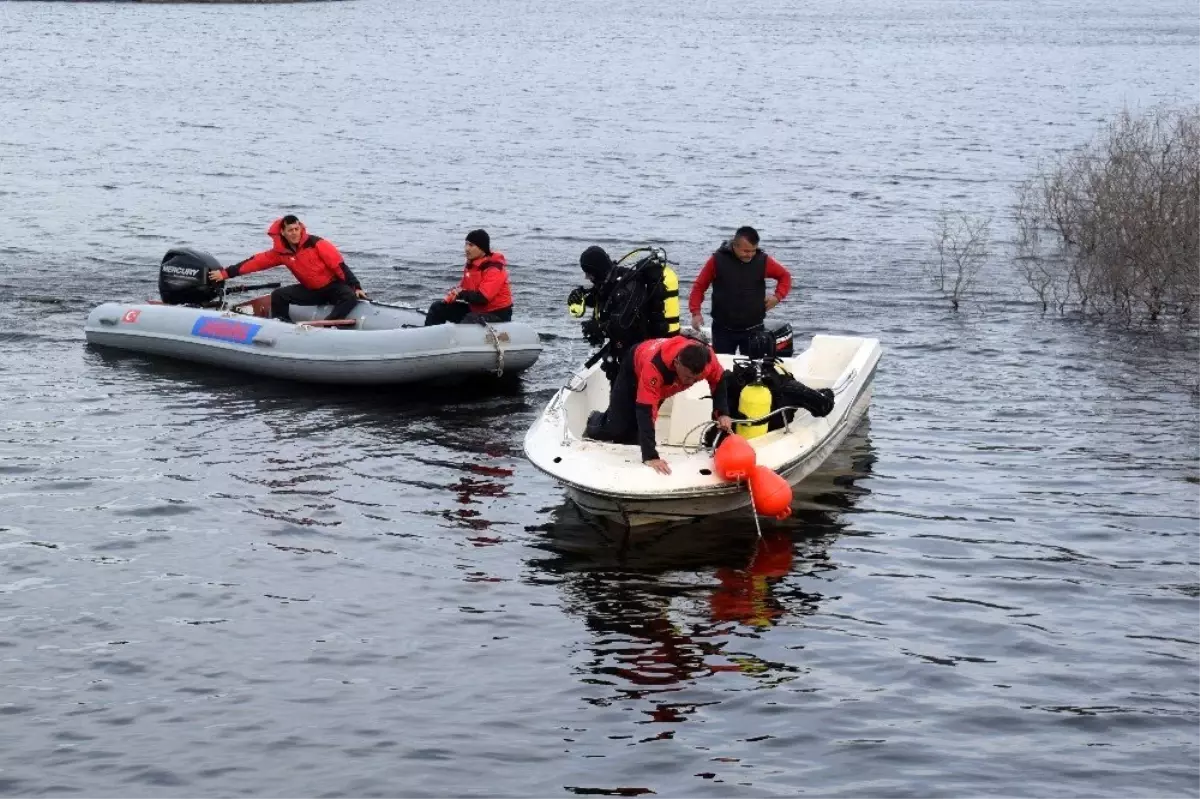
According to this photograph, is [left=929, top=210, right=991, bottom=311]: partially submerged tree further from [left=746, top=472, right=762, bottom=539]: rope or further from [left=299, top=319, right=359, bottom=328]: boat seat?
[left=746, top=472, right=762, bottom=539]: rope

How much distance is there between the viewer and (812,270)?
77.7 ft

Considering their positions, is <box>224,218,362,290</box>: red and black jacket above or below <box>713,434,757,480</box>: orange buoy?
above

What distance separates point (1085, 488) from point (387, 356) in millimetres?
6673

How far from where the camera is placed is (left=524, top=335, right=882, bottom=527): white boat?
1174 cm

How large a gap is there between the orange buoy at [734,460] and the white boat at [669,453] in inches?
3.2

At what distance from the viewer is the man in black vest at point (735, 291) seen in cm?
1438

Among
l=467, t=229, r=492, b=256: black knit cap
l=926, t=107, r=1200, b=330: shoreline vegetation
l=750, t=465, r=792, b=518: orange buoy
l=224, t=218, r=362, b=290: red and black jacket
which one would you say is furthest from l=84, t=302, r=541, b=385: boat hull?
l=926, t=107, r=1200, b=330: shoreline vegetation

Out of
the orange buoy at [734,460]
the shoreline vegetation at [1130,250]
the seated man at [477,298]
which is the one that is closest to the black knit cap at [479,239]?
the seated man at [477,298]

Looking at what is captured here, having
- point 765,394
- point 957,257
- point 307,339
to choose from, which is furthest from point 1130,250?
point 307,339

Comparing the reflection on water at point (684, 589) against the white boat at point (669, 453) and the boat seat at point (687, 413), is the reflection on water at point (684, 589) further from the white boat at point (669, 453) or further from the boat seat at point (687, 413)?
the boat seat at point (687, 413)

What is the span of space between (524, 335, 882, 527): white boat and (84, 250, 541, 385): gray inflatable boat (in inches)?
95.0

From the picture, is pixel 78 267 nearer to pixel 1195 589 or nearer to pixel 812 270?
pixel 812 270

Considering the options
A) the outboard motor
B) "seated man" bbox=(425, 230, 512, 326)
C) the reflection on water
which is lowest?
the reflection on water

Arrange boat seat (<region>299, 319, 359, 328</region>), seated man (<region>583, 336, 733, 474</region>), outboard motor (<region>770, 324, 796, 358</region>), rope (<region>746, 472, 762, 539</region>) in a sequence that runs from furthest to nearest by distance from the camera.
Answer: boat seat (<region>299, 319, 359, 328</region>)
outboard motor (<region>770, 324, 796, 358</region>)
rope (<region>746, 472, 762, 539</region>)
seated man (<region>583, 336, 733, 474</region>)
